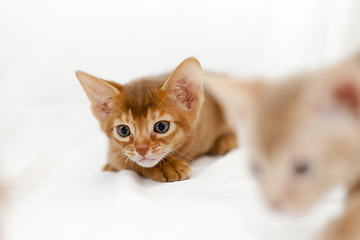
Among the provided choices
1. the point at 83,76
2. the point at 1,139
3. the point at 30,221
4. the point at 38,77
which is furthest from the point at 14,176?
the point at 38,77

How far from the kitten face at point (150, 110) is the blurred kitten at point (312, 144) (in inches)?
21.4

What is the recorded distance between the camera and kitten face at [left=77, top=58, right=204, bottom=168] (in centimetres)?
101

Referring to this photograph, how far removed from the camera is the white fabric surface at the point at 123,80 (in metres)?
0.65

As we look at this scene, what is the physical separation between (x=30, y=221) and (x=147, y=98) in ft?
1.53

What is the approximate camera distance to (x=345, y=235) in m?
0.46

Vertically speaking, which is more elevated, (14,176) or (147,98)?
(147,98)

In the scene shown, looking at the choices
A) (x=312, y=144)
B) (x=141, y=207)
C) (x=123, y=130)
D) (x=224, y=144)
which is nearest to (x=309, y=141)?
(x=312, y=144)

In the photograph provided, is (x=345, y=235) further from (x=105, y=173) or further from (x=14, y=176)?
(x=105, y=173)

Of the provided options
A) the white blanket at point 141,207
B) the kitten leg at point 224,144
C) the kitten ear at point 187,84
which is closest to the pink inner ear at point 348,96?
the white blanket at point 141,207

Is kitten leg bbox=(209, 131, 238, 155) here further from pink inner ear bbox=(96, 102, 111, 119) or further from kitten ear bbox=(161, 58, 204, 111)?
pink inner ear bbox=(96, 102, 111, 119)

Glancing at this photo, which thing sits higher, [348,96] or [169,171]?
[348,96]

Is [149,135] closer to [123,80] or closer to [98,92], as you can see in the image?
[98,92]

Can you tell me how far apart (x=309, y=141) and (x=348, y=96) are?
76 mm

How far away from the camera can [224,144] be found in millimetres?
1318
